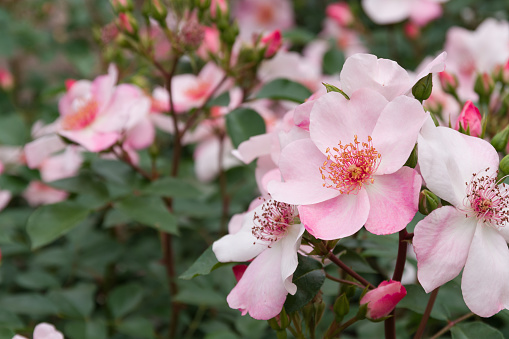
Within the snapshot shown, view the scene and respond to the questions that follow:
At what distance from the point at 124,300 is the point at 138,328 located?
9cm

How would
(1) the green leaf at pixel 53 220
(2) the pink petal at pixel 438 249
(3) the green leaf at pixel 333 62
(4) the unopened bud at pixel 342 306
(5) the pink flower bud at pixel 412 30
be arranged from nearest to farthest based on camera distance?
(2) the pink petal at pixel 438 249, (4) the unopened bud at pixel 342 306, (1) the green leaf at pixel 53 220, (3) the green leaf at pixel 333 62, (5) the pink flower bud at pixel 412 30

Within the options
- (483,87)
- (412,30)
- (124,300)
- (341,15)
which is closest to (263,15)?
(341,15)

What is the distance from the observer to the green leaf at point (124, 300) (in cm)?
118

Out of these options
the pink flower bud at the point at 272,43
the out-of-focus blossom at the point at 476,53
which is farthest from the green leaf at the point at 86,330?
the out-of-focus blossom at the point at 476,53

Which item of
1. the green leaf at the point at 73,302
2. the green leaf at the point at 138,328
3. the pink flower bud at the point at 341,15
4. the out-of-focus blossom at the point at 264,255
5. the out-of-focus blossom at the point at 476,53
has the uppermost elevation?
the out-of-focus blossom at the point at 264,255

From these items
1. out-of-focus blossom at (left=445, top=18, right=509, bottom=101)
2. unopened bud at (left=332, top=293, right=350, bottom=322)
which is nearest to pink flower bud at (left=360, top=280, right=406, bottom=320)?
unopened bud at (left=332, top=293, right=350, bottom=322)

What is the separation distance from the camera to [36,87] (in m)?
2.33

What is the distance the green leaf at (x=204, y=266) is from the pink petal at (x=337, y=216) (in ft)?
0.49


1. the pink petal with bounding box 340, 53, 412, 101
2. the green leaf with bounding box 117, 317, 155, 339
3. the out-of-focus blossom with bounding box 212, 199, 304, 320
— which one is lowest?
the green leaf with bounding box 117, 317, 155, 339

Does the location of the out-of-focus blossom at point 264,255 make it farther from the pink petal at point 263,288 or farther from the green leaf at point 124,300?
the green leaf at point 124,300

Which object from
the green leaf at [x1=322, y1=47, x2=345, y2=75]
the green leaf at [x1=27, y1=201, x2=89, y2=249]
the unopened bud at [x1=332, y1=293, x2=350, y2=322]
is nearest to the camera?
the unopened bud at [x1=332, y1=293, x2=350, y2=322]

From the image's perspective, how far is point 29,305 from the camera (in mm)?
1148

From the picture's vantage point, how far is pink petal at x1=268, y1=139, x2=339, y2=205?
67 cm

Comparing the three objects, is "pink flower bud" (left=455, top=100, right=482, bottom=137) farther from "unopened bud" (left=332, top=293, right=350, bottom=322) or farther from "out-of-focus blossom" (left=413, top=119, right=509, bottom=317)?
"unopened bud" (left=332, top=293, right=350, bottom=322)
